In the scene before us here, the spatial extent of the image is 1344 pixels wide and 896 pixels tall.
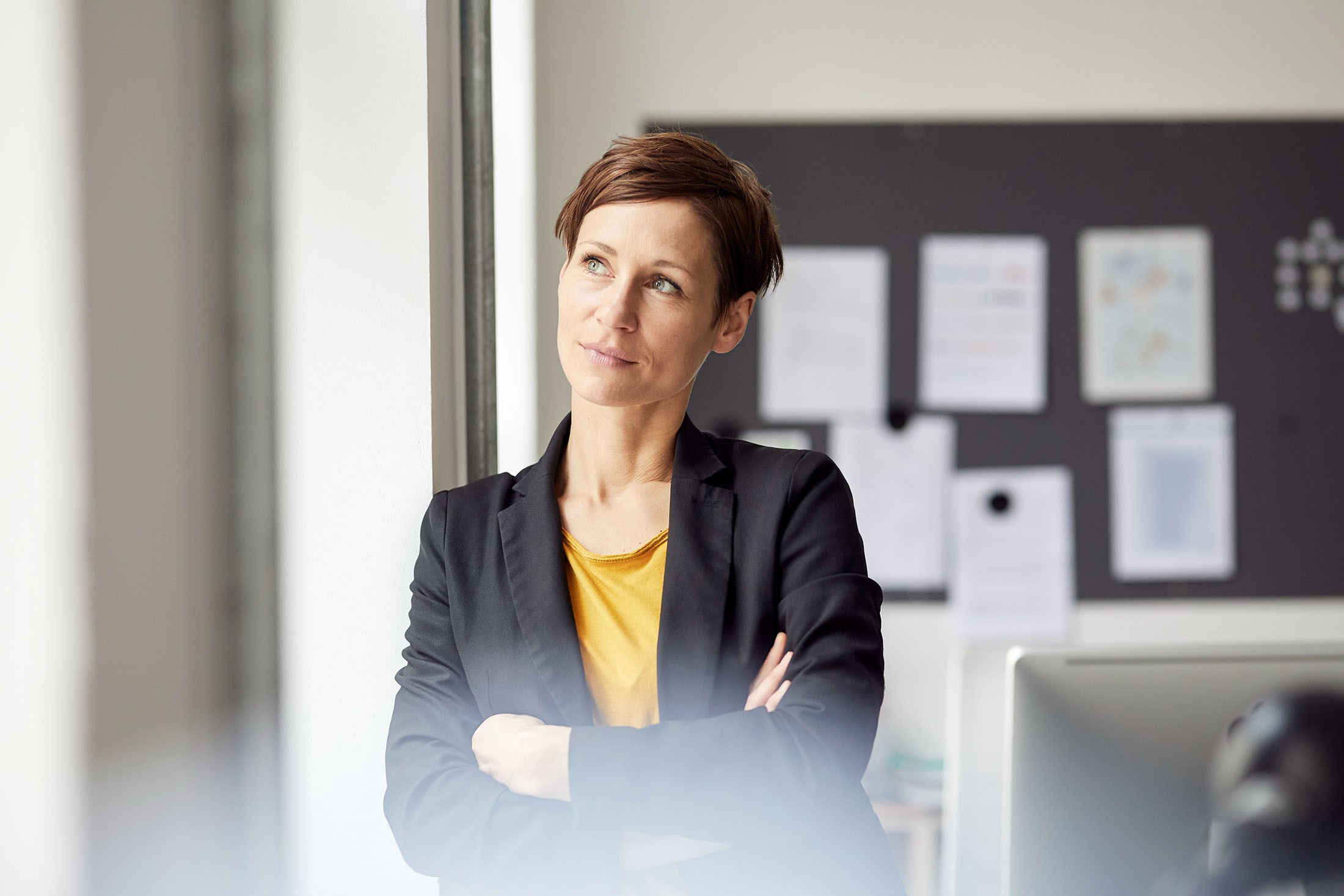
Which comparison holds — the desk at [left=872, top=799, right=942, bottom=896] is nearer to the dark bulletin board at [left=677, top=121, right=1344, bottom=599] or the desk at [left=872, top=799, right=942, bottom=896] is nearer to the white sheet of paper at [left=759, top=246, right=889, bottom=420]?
the dark bulletin board at [left=677, top=121, right=1344, bottom=599]

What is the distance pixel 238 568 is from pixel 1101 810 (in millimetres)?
940

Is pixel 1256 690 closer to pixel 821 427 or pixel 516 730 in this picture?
pixel 516 730

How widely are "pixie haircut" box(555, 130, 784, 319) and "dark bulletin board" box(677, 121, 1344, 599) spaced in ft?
4.73

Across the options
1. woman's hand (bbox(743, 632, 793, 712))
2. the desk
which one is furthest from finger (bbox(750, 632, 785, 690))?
the desk

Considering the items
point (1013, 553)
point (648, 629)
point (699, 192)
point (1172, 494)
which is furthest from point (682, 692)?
point (1172, 494)

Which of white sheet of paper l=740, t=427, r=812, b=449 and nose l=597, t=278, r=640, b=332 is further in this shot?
white sheet of paper l=740, t=427, r=812, b=449

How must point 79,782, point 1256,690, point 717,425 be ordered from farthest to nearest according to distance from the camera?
point 717,425 → point 79,782 → point 1256,690

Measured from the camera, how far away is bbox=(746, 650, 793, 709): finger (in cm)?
93

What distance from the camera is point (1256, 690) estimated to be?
769 millimetres

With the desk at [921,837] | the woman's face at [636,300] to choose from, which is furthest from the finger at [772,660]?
the desk at [921,837]

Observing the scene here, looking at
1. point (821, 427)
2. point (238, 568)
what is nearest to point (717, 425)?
point (821, 427)

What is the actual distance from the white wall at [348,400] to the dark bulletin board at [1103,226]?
137 centimetres

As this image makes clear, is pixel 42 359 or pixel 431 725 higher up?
pixel 42 359

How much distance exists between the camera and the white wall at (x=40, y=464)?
0.83m
